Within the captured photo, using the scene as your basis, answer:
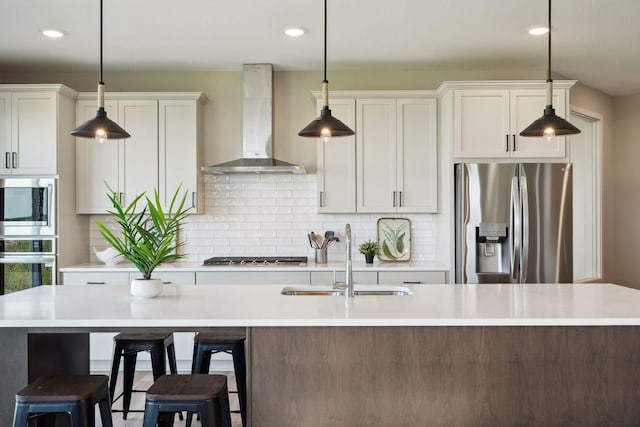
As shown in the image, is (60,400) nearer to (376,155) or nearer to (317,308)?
(317,308)

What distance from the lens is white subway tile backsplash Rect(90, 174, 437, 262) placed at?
5.20m

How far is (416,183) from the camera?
4898 millimetres

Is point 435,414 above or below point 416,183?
below

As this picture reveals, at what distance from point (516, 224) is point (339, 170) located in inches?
62.0

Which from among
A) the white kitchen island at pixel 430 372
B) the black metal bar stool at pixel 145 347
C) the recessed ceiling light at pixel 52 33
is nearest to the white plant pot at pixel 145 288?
the white kitchen island at pixel 430 372

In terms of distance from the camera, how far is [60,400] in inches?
84.0

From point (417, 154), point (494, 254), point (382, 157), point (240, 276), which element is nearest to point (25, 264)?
point (240, 276)

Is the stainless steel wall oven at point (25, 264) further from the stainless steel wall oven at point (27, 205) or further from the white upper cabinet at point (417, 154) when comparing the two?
the white upper cabinet at point (417, 154)

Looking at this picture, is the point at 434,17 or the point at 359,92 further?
the point at 359,92

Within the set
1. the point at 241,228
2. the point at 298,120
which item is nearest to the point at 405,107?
the point at 298,120

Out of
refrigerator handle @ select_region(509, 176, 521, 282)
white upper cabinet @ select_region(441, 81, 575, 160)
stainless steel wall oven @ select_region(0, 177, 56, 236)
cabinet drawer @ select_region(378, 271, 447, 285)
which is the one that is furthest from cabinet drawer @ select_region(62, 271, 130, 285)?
refrigerator handle @ select_region(509, 176, 521, 282)

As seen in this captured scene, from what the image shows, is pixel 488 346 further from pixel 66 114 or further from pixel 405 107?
pixel 66 114

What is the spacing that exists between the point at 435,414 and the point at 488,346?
0.38m

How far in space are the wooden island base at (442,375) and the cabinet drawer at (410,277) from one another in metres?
2.18
